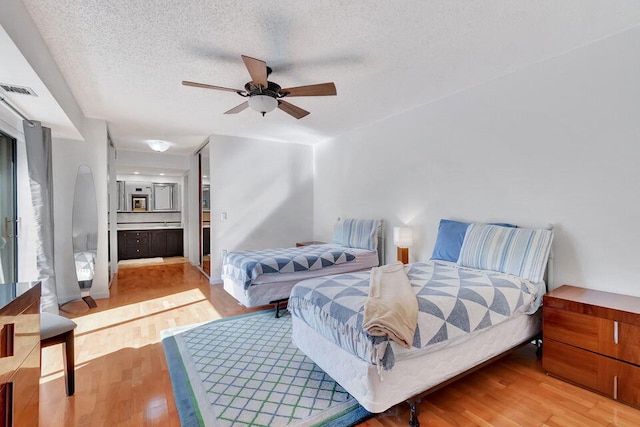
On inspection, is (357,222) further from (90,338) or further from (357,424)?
(90,338)

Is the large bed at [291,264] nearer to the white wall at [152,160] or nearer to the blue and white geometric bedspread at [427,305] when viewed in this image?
the blue and white geometric bedspread at [427,305]

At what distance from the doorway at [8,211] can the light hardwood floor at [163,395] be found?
92cm

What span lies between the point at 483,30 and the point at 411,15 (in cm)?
62

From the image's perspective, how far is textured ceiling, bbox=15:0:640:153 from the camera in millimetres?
1954

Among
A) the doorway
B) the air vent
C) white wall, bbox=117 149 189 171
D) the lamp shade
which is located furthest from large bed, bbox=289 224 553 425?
white wall, bbox=117 149 189 171

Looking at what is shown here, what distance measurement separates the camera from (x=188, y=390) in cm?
208

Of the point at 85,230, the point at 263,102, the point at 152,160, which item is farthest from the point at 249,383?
the point at 152,160

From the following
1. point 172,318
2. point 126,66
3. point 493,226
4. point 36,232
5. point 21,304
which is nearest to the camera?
point 21,304

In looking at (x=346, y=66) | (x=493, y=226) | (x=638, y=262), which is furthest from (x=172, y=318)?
(x=638, y=262)

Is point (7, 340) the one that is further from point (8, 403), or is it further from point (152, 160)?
point (152, 160)

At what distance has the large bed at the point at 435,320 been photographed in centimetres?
167

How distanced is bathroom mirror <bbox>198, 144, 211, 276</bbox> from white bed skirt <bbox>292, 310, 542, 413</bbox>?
3570 mm

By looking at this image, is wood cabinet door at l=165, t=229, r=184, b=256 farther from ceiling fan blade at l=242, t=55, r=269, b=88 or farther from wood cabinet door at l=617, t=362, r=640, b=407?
wood cabinet door at l=617, t=362, r=640, b=407

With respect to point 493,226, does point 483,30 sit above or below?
above
